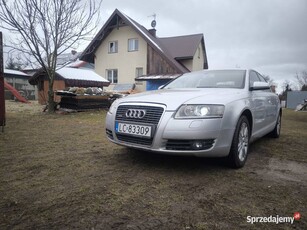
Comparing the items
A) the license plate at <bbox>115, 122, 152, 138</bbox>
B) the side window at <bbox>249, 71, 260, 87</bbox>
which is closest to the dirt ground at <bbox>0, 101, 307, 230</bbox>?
the license plate at <bbox>115, 122, 152, 138</bbox>

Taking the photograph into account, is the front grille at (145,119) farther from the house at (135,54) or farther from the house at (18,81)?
the house at (18,81)

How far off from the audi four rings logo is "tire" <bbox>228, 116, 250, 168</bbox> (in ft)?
3.93

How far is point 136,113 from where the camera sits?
3.31 metres

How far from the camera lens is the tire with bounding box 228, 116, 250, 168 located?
10.8ft

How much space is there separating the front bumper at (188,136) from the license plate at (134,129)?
0.39ft

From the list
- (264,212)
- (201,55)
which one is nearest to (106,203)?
(264,212)

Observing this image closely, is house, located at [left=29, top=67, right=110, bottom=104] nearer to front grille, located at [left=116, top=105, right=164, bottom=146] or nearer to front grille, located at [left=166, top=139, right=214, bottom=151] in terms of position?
front grille, located at [left=116, top=105, right=164, bottom=146]

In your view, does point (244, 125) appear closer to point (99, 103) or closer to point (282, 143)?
point (282, 143)

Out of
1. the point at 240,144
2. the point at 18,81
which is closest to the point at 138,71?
the point at 240,144

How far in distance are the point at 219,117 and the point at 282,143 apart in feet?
10.4

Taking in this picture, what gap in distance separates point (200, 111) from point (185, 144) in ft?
1.42

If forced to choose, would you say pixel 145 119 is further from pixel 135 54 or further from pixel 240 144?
pixel 135 54

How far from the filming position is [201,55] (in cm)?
2628

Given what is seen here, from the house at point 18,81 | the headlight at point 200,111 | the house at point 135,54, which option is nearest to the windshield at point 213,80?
the headlight at point 200,111
